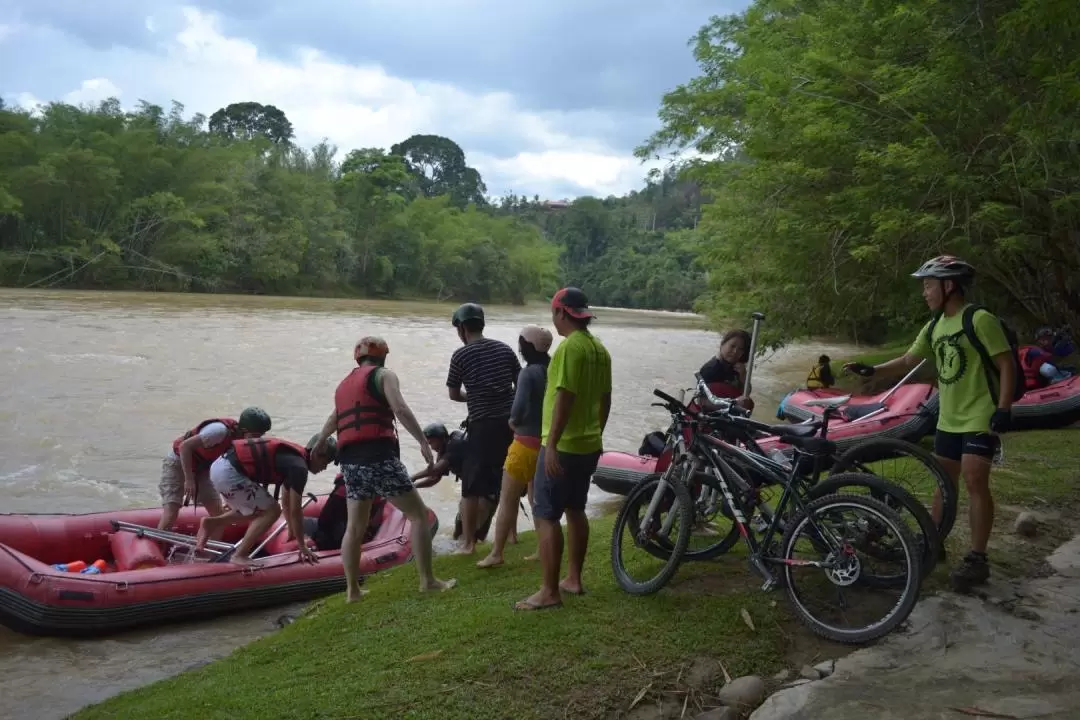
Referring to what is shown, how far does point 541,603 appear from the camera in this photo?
13.6ft

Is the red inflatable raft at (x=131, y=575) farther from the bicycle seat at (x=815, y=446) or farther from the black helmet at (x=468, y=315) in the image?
the bicycle seat at (x=815, y=446)

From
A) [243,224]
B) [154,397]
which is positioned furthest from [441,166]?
[154,397]

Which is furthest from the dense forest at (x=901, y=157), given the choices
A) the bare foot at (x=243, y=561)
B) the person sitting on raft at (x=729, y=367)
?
the bare foot at (x=243, y=561)

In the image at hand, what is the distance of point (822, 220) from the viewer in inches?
464

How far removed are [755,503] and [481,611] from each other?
140cm

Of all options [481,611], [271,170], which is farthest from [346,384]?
[271,170]

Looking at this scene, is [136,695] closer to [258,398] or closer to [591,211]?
[258,398]

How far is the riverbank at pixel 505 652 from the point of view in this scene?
133 inches

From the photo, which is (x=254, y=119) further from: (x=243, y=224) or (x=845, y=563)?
Result: (x=845, y=563)

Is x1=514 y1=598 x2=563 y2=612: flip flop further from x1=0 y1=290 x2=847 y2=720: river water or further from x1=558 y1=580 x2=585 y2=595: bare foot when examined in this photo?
x1=0 y1=290 x2=847 y2=720: river water

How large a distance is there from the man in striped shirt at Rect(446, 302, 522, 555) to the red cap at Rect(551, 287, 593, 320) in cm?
152

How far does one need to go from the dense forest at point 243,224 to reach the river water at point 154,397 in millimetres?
7599

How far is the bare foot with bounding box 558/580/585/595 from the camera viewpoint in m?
4.32

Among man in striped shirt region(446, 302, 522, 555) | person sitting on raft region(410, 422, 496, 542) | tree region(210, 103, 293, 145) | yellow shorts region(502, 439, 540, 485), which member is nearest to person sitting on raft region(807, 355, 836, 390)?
person sitting on raft region(410, 422, 496, 542)
